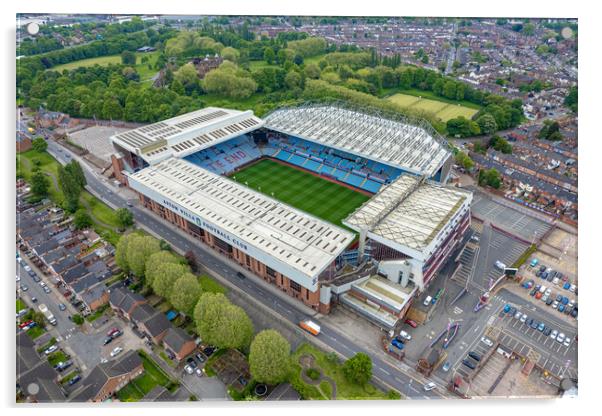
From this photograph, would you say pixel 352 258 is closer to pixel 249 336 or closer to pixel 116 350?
pixel 249 336

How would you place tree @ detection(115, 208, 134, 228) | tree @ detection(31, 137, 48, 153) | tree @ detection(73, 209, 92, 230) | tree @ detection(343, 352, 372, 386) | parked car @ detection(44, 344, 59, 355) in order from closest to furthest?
tree @ detection(343, 352, 372, 386) < parked car @ detection(44, 344, 59, 355) < tree @ detection(73, 209, 92, 230) < tree @ detection(115, 208, 134, 228) < tree @ detection(31, 137, 48, 153)

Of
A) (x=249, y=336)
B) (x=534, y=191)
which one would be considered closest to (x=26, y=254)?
(x=249, y=336)

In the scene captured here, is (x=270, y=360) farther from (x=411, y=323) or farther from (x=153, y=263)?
(x=153, y=263)

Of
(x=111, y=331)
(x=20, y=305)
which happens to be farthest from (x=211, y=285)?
(x=20, y=305)

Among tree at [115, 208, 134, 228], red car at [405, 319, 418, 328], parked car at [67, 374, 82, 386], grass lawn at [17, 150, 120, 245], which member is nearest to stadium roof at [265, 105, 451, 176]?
red car at [405, 319, 418, 328]

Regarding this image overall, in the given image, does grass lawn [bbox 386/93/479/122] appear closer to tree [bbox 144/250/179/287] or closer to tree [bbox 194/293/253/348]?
tree [bbox 144/250/179/287]
